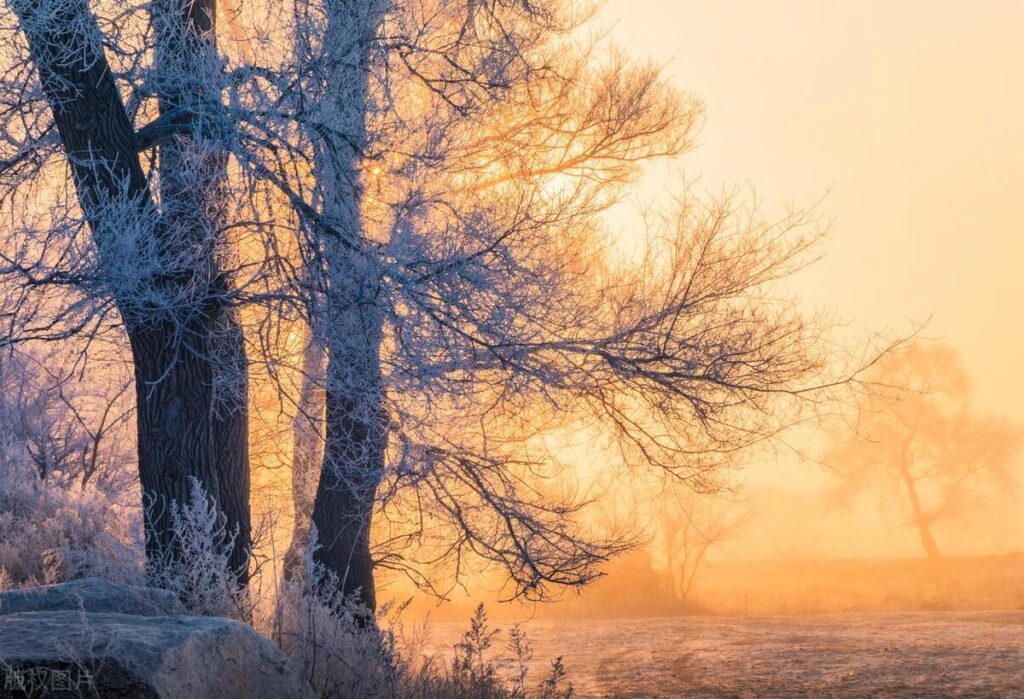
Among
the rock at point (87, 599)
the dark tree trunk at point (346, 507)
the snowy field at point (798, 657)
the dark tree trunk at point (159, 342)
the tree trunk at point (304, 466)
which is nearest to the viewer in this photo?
the rock at point (87, 599)

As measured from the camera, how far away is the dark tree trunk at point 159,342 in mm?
7223

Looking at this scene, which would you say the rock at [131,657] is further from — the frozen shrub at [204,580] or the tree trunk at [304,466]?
the tree trunk at [304,466]

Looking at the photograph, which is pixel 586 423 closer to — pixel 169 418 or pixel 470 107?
pixel 470 107

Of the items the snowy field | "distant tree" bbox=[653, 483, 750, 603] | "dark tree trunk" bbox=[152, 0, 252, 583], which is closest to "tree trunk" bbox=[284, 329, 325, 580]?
the snowy field

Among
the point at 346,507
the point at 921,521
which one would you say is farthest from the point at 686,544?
the point at 346,507

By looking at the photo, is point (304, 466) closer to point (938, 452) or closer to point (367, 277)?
point (367, 277)

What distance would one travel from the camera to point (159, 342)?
7.48 m

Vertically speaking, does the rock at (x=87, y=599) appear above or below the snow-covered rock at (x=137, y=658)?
above

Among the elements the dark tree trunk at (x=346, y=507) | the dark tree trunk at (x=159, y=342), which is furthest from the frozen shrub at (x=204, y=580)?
the dark tree trunk at (x=346, y=507)

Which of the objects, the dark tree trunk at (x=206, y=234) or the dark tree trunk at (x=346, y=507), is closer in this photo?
the dark tree trunk at (x=206, y=234)

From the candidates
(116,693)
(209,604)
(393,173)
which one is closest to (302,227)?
(393,173)

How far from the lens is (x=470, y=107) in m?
8.20

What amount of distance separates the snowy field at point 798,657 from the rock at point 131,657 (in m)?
4.52

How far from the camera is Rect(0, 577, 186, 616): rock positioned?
16.6 feet
